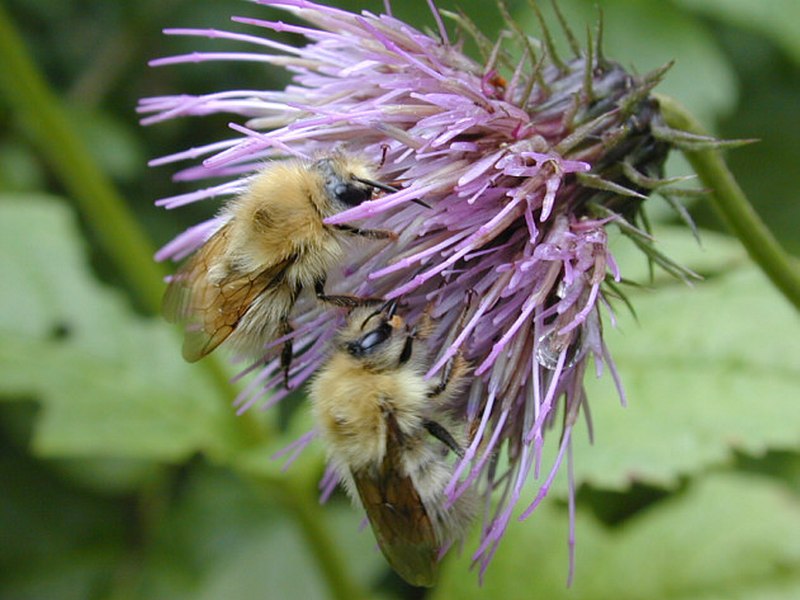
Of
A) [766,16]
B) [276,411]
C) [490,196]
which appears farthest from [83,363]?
[766,16]

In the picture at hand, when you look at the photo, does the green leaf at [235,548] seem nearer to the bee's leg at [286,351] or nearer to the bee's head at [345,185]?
the bee's leg at [286,351]

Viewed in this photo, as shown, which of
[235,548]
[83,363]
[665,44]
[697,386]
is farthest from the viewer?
[235,548]

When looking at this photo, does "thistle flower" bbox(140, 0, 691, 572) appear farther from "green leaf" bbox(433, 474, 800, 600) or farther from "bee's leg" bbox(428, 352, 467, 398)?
"green leaf" bbox(433, 474, 800, 600)

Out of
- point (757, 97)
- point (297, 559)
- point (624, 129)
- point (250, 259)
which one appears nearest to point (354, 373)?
point (250, 259)

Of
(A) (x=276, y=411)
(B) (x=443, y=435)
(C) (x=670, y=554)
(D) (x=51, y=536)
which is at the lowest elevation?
(D) (x=51, y=536)

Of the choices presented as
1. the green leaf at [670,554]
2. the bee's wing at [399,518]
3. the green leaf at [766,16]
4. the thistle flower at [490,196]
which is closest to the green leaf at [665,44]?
the green leaf at [766,16]

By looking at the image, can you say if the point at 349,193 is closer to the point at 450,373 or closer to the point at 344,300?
the point at 344,300
